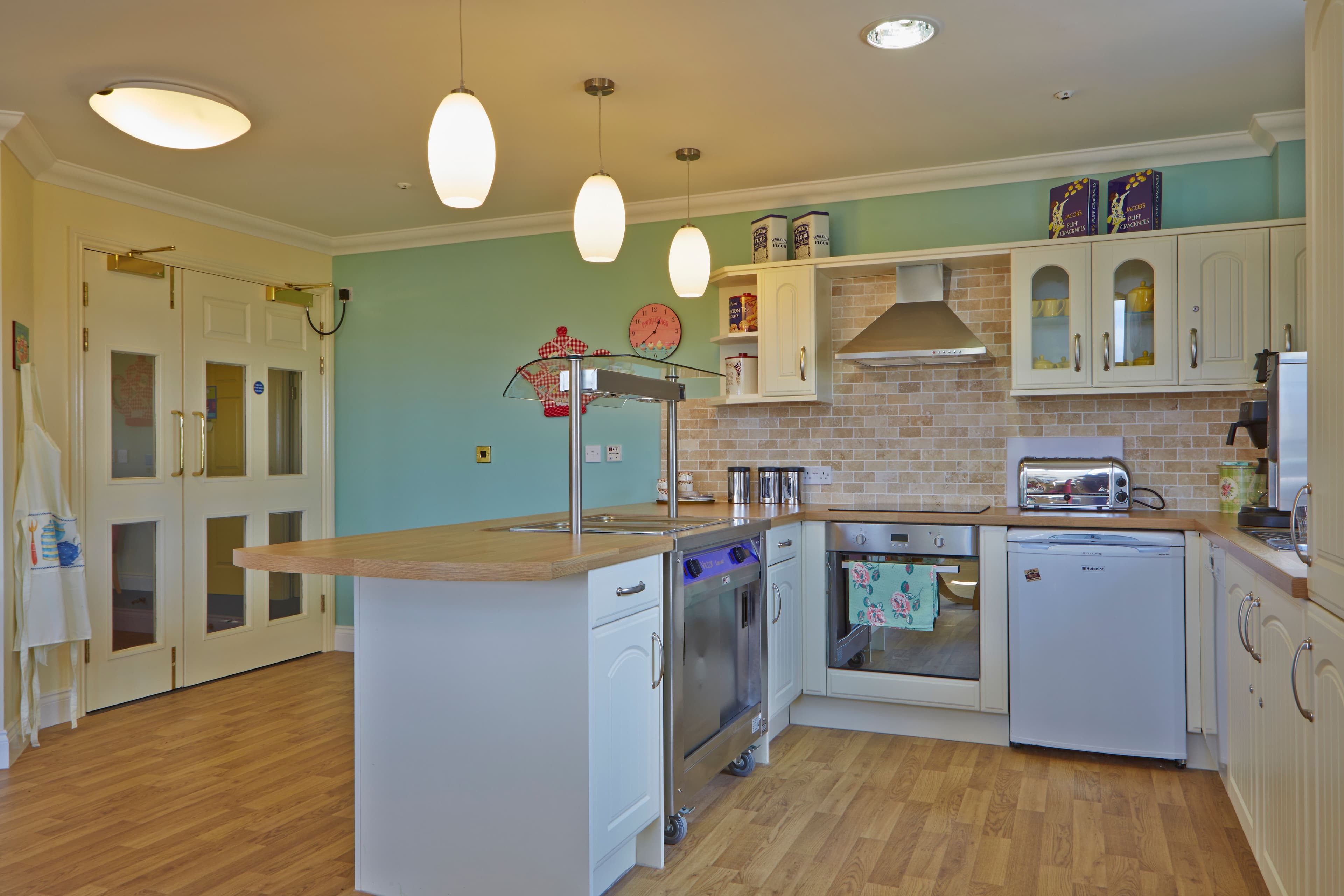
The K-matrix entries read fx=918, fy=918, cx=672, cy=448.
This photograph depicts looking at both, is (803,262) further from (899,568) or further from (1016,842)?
(1016,842)

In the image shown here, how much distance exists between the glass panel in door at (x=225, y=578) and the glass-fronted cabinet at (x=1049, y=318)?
390 cm

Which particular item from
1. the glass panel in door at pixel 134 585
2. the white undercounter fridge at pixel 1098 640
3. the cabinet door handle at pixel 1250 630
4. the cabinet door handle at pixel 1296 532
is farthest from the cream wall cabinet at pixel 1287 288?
the glass panel in door at pixel 134 585

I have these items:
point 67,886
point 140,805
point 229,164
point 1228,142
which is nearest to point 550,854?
point 67,886

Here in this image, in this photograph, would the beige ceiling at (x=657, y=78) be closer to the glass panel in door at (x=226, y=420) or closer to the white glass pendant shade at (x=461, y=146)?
the white glass pendant shade at (x=461, y=146)

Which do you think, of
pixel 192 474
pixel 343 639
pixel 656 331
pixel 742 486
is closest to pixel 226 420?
pixel 192 474

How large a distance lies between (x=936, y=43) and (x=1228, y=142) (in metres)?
1.63

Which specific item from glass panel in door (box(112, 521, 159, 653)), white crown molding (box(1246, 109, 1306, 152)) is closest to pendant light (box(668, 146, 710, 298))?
white crown molding (box(1246, 109, 1306, 152))

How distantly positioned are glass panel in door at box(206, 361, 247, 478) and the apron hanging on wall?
932 millimetres

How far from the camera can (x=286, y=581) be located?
5117 mm

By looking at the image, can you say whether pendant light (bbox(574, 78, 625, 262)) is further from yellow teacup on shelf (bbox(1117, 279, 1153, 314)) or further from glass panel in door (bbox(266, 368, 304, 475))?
glass panel in door (bbox(266, 368, 304, 475))

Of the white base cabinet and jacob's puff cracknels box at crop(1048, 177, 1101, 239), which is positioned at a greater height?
jacob's puff cracknels box at crop(1048, 177, 1101, 239)

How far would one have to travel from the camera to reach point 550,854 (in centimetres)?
216

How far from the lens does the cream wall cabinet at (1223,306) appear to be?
345cm

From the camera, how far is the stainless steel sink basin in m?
2.77
